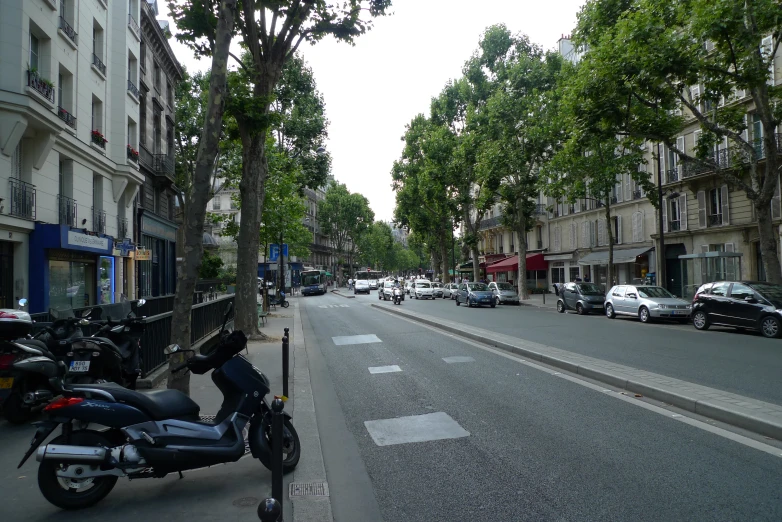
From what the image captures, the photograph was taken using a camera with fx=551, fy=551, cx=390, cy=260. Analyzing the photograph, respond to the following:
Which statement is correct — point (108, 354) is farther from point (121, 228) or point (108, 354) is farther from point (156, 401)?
point (121, 228)

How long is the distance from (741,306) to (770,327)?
1112 millimetres

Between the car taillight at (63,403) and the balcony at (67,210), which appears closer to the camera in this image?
the car taillight at (63,403)

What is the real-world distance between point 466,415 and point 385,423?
101 centimetres

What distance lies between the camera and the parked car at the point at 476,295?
32469 mm

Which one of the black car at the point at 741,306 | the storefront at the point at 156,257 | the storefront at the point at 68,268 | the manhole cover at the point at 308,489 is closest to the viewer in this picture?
the manhole cover at the point at 308,489

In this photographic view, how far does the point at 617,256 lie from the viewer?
3656 centimetres

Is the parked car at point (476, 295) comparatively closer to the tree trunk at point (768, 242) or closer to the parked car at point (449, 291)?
the parked car at point (449, 291)

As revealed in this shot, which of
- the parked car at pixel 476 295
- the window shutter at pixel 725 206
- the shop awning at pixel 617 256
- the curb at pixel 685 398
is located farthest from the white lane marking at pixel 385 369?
the shop awning at pixel 617 256

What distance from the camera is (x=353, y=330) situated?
18.1 meters

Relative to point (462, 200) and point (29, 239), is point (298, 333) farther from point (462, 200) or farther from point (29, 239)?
point (462, 200)

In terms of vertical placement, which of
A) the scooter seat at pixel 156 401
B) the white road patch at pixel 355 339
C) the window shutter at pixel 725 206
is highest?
the window shutter at pixel 725 206

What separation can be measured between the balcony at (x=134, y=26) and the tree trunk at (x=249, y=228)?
14.4 metres

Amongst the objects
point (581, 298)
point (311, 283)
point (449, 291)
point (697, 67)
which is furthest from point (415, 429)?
point (311, 283)

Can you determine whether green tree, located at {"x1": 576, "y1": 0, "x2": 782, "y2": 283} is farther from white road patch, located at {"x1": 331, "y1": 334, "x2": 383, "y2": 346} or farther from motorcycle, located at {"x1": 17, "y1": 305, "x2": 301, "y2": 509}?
motorcycle, located at {"x1": 17, "y1": 305, "x2": 301, "y2": 509}
